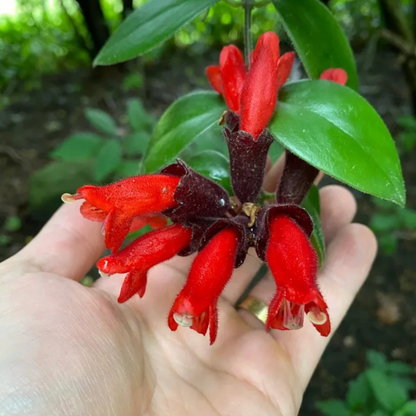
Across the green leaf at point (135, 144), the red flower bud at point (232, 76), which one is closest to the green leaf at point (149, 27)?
the red flower bud at point (232, 76)

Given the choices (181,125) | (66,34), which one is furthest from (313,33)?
(66,34)

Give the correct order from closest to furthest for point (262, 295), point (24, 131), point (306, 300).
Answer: point (306, 300) < point (262, 295) < point (24, 131)

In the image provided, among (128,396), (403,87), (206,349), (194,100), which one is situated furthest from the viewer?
(403,87)

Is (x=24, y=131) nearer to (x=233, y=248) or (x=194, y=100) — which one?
(x=194, y=100)

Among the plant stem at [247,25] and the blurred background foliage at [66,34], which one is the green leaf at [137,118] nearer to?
the plant stem at [247,25]

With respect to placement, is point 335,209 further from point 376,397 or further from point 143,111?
point 143,111

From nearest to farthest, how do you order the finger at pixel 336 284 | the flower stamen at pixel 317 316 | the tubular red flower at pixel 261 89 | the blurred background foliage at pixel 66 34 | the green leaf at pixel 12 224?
1. the flower stamen at pixel 317 316
2. the tubular red flower at pixel 261 89
3. the finger at pixel 336 284
4. the green leaf at pixel 12 224
5. the blurred background foliage at pixel 66 34

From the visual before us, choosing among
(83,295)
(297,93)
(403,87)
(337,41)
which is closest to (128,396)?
(83,295)
